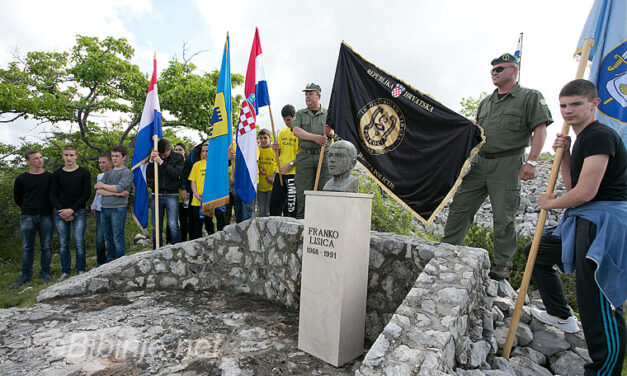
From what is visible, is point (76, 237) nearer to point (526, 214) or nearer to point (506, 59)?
point (506, 59)

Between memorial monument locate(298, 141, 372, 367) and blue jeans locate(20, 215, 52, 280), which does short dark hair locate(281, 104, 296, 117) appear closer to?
memorial monument locate(298, 141, 372, 367)

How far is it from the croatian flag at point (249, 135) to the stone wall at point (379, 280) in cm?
70

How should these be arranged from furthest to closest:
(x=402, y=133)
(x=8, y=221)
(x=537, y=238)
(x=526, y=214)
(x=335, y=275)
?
(x=526, y=214)
(x=8, y=221)
(x=402, y=133)
(x=335, y=275)
(x=537, y=238)

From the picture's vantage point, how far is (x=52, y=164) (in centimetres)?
1065

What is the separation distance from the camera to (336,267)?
9.29 ft

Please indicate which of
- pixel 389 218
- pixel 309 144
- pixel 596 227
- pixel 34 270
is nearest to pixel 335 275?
pixel 596 227

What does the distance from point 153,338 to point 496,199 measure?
12.1ft

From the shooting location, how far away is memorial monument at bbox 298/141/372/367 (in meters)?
2.82

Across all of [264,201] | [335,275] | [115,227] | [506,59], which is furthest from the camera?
[264,201]

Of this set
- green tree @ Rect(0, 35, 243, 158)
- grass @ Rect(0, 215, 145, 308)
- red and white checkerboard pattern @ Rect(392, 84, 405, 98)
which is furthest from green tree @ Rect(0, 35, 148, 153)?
red and white checkerboard pattern @ Rect(392, 84, 405, 98)

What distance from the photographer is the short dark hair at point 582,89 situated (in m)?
2.32

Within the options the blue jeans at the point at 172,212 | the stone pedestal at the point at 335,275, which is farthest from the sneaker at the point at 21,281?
the stone pedestal at the point at 335,275

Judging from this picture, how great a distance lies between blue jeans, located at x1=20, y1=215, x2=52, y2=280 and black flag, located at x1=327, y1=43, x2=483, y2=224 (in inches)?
210

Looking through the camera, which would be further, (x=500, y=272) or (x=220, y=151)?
(x=220, y=151)
